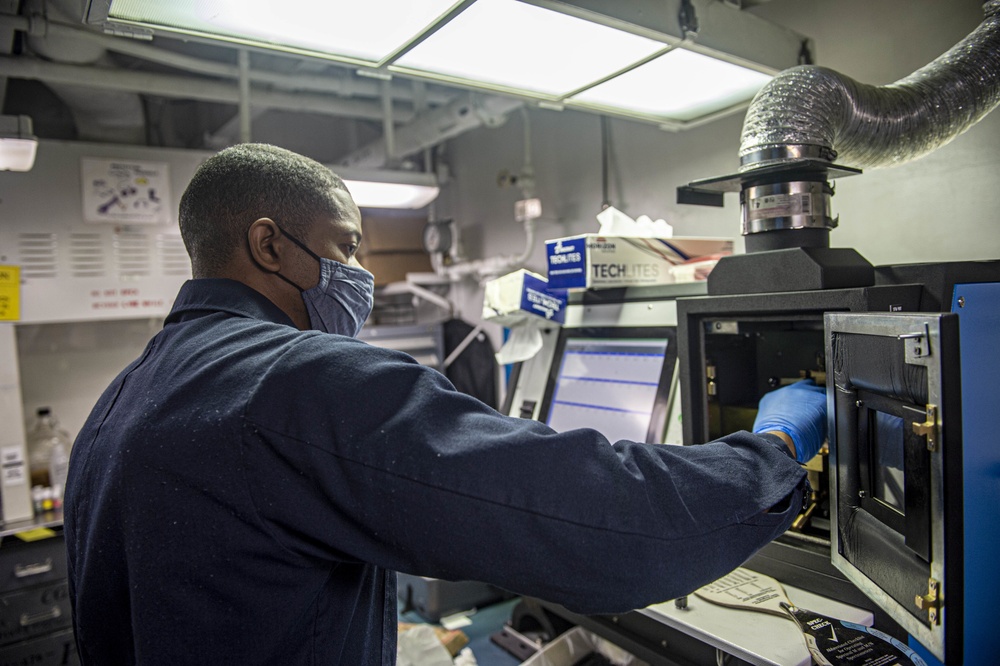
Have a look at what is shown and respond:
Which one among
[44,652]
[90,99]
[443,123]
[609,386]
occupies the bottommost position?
[44,652]

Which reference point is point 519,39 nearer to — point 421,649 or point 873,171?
point 873,171

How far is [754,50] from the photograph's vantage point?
5.28 feet

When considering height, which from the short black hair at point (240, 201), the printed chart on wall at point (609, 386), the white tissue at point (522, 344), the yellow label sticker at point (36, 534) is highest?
the short black hair at point (240, 201)

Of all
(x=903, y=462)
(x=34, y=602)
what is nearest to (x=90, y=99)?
(x=34, y=602)

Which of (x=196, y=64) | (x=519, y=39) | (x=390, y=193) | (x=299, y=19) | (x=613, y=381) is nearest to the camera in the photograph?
(x=299, y=19)

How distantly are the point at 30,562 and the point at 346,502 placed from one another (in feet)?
7.87

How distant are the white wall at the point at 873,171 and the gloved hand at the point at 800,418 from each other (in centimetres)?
91

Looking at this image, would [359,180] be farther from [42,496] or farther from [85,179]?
Answer: [42,496]

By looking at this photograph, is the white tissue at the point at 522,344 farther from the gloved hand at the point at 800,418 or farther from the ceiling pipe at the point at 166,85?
the ceiling pipe at the point at 166,85

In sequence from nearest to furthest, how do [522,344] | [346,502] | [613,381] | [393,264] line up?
[346,502] → [613,381] → [522,344] → [393,264]

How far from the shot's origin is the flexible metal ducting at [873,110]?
1223 mm

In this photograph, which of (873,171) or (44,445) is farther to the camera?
(44,445)

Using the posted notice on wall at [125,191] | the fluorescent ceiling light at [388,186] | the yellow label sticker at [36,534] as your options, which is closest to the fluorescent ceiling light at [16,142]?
the posted notice on wall at [125,191]

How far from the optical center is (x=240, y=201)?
39.3 inches
